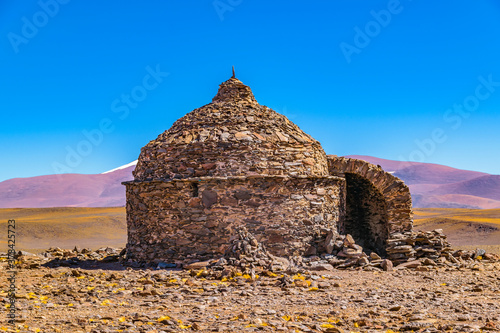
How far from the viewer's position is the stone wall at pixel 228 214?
37.4 feet

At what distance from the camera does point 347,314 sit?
23.9 ft

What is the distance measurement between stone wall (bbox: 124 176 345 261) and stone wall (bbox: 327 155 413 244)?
1.96 m

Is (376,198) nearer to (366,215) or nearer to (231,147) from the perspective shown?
(366,215)

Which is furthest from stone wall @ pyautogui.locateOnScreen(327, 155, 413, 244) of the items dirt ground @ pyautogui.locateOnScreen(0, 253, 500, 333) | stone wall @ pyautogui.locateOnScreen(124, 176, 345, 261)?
dirt ground @ pyautogui.locateOnScreen(0, 253, 500, 333)

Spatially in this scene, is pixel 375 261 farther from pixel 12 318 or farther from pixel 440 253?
pixel 12 318

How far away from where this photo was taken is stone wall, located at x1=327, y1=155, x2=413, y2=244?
1323 cm

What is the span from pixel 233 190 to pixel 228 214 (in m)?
0.58

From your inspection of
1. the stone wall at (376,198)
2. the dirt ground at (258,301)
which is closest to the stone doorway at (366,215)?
the stone wall at (376,198)

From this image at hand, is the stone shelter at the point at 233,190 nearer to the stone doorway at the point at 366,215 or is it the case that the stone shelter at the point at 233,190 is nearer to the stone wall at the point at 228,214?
the stone wall at the point at 228,214

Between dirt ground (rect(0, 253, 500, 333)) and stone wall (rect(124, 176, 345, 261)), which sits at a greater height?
stone wall (rect(124, 176, 345, 261))

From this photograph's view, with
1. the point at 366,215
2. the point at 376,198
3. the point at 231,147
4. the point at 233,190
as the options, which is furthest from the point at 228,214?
the point at 366,215

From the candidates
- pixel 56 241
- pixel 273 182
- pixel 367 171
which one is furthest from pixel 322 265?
pixel 56 241

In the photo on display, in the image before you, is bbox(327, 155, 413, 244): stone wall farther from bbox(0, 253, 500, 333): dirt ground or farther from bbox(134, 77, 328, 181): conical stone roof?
bbox(0, 253, 500, 333): dirt ground

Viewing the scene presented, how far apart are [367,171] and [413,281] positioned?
396cm
